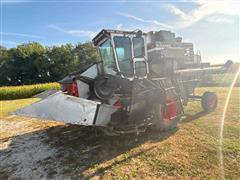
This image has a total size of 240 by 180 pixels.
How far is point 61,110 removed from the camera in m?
3.22

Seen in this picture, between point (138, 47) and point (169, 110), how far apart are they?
1.83 meters

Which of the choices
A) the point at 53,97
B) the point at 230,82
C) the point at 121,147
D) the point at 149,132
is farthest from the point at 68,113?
the point at 230,82

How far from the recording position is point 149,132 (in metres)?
4.98

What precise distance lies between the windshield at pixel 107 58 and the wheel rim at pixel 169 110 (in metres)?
1.50

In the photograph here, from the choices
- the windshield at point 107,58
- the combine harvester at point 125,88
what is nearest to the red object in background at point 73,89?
the combine harvester at point 125,88

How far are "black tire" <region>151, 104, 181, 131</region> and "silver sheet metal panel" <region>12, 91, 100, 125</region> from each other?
1669 mm

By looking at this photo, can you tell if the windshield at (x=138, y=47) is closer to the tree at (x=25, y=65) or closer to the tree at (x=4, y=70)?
the tree at (x=25, y=65)

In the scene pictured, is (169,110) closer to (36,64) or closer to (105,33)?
(105,33)

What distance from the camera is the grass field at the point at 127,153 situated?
3166 mm

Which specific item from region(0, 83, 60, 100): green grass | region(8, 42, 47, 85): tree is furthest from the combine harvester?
region(8, 42, 47, 85): tree

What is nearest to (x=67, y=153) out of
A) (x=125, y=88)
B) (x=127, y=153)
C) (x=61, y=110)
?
(x=127, y=153)

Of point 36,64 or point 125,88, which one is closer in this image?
point 125,88

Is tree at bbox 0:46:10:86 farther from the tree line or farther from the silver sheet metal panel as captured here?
the silver sheet metal panel

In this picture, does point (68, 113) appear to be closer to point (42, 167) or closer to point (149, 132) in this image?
point (42, 167)
